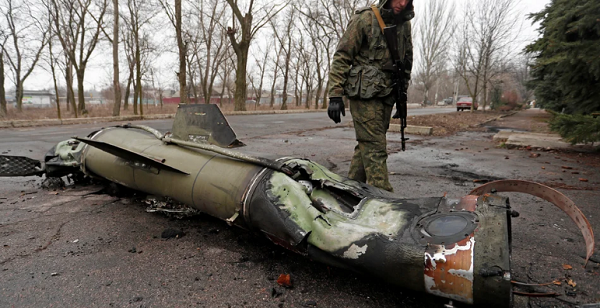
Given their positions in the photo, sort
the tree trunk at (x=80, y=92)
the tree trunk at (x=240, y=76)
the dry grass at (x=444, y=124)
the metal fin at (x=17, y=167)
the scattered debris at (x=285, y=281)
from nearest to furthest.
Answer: the scattered debris at (x=285, y=281) → the metal fin at (x=17, y=167) → the dry grass at (x=444, y=124) → the tree trunk at (x=240, y=76) → the tree trunk at (x=80, y=92)

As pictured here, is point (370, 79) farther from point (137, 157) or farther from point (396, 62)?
point (137, 157)

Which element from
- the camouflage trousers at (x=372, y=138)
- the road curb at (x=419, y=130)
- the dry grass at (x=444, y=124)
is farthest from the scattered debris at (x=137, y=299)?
the dry grass at (x=444, y=124)

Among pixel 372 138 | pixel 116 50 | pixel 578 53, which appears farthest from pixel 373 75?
pixel 116 50

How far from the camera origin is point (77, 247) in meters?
2.16

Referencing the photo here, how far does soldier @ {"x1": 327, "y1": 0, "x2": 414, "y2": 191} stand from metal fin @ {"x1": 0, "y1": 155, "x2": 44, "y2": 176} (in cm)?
326

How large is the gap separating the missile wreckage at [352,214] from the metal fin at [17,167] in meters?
1.42

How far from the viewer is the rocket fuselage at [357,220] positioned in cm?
132

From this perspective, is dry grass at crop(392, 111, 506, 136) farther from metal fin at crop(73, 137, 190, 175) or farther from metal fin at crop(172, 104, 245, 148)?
metal fin at crop(73, 137, 190, 175)

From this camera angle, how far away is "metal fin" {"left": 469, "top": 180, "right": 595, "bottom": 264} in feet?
4.84

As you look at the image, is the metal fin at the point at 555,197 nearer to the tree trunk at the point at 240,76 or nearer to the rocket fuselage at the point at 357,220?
the rocket fuselage at the point at 357,220

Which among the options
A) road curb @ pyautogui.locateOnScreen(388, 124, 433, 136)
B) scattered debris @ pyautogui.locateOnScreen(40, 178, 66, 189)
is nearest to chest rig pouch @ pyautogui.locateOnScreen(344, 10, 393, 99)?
scattered debris @ pyautogui.locateOnScreen(40, 178, 66, 189)

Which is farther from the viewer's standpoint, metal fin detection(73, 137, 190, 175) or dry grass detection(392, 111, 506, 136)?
dry grass detection(392, 111, 506, 136)

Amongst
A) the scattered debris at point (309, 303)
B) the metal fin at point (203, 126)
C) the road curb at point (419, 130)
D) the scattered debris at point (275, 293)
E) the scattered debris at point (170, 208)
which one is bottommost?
the scattered debris at point (309, 303)

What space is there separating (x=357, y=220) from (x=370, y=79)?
4.77ft
